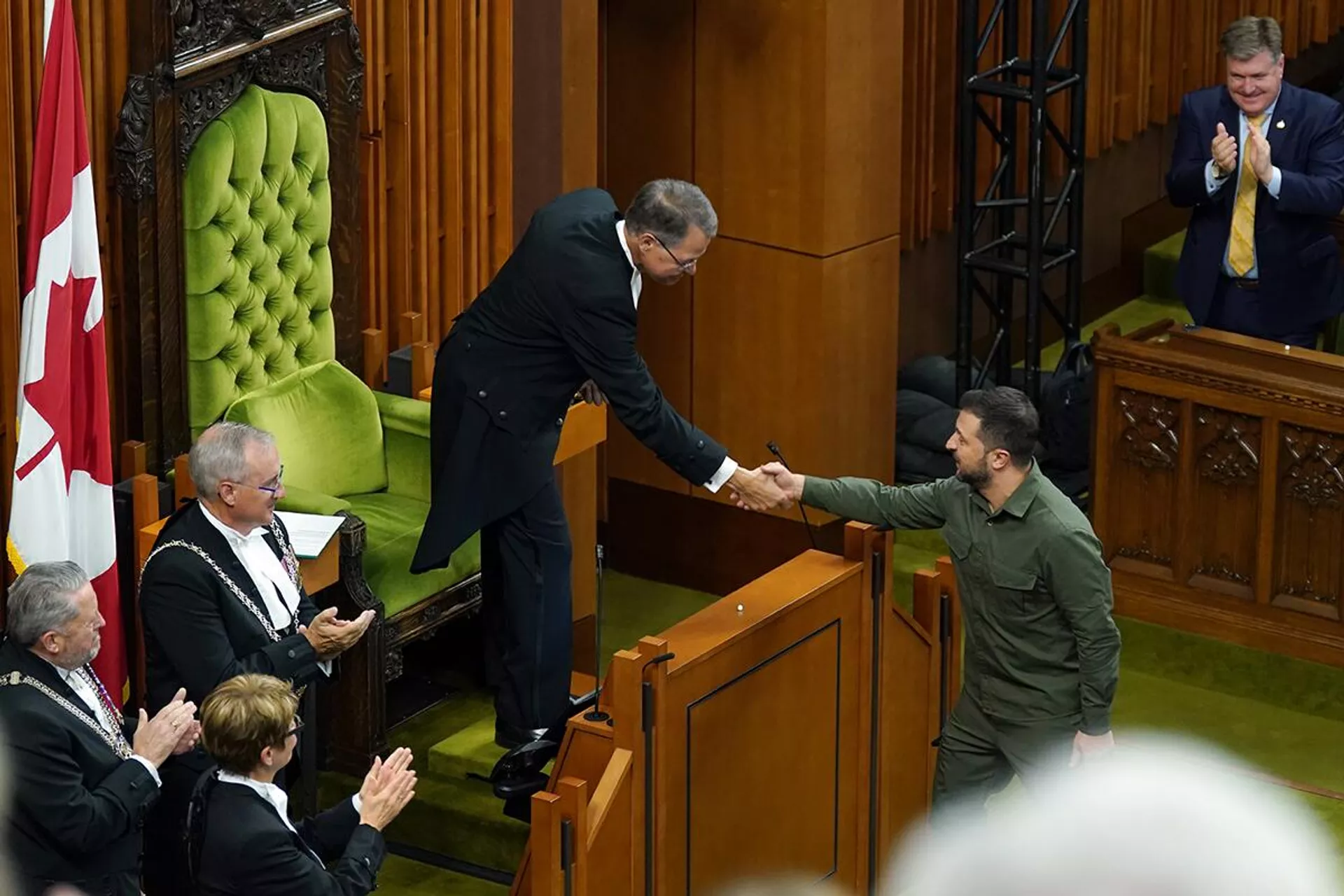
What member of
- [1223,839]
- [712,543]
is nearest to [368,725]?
[712,543]

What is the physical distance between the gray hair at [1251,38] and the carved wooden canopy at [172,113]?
96.9 inches

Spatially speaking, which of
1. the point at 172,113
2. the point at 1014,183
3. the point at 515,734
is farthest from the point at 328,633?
the point at 1014,183

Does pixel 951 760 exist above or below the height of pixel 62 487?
below

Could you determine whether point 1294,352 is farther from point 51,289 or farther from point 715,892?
point 51,289

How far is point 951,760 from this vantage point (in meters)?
4.57

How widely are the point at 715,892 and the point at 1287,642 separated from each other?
2.45m

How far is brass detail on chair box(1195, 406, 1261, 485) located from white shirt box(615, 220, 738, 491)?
1958 millimetres

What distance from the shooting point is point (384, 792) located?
3730mm

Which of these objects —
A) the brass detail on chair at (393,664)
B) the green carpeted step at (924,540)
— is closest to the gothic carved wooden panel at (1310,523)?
the green carpeted step at (924,540)

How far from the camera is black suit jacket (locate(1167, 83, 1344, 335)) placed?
6.15 m

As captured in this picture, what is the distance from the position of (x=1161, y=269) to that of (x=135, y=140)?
529cm

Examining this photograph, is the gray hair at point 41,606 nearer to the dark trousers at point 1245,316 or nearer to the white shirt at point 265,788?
the white shirt at point 265,788

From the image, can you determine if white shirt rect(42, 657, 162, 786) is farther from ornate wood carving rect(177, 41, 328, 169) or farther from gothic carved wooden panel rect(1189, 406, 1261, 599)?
gothic carved wooden panel rect(1189, 406, 1261, 599)

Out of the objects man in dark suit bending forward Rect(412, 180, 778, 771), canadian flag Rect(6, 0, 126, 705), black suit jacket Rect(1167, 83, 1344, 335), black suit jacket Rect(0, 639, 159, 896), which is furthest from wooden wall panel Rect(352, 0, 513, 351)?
black suit jacket Rect(0, 639, 159, 896)
